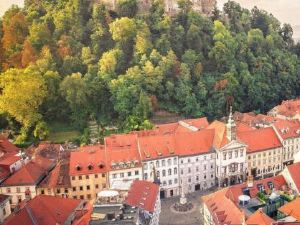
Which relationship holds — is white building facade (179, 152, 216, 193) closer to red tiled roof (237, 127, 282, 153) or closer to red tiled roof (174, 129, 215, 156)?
red tiled roof (174, 129, 215, 156)

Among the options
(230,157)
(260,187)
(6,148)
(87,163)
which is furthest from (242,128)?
(6,148)

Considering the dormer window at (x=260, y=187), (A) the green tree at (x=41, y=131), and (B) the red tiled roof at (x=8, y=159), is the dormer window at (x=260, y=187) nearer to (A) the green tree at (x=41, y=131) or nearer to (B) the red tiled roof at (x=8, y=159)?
(B) the red tiled roof at (x=8, y=159)

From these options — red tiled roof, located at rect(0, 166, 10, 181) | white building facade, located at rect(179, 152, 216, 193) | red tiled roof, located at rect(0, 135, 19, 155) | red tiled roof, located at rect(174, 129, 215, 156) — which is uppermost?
red tiled roof, located at rect(174, 129, 215, 156)

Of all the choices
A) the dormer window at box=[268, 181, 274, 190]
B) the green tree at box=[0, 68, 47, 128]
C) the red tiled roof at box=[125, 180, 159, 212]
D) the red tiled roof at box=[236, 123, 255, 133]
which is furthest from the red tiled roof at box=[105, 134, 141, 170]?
the green tree at box=[0, 68, 47, 128]


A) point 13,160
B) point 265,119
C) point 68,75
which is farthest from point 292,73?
point 13,160

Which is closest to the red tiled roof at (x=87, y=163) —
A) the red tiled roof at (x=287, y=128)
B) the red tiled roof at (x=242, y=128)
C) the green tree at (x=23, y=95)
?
the green tree at (x=23, y=95)

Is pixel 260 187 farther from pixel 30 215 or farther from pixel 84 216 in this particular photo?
pixel 30 215
